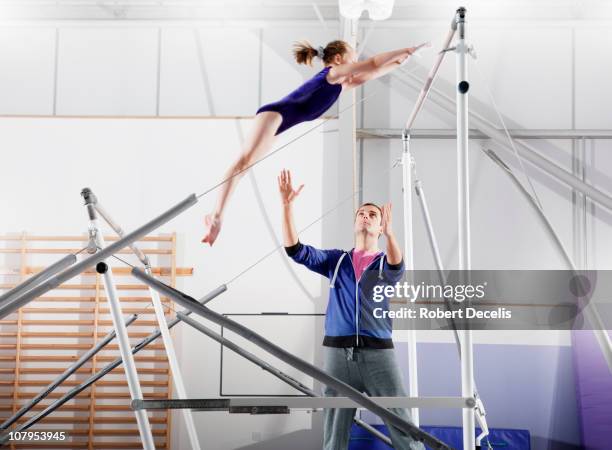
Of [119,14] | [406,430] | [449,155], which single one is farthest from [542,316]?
[119,14]

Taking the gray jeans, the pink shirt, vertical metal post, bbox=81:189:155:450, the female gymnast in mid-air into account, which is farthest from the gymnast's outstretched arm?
vertical metal post, bbox=81:189:155:450

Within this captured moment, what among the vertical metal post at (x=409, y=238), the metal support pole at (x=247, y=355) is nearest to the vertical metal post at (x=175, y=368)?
the metal support pole at (x=247, y=355)

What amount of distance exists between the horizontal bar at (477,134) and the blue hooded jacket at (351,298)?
2081 millimetres

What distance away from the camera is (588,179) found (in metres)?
5.77

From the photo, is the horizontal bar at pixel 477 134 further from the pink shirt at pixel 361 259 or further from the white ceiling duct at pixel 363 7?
the pink shirt at pixel 361 259

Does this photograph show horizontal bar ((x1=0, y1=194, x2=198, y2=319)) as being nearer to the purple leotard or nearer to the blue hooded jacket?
the blue hooded jacket

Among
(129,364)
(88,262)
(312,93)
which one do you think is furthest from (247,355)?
(312,93)

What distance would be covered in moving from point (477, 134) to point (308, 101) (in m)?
1.96

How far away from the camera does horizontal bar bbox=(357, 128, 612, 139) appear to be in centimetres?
579

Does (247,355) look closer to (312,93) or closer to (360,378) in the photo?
(360,378)

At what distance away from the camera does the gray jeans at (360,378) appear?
336 cm

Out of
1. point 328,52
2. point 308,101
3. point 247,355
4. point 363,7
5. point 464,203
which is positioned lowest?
point 247,355

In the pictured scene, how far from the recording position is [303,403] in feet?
8.15

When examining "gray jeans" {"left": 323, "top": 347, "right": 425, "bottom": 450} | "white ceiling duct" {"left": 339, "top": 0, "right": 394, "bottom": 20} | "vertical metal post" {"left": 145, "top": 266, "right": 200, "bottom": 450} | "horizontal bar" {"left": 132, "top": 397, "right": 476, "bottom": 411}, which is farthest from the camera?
"white ceiling duct" {"left": 339, "top": 0, "right": 394, "bottom": 20}
